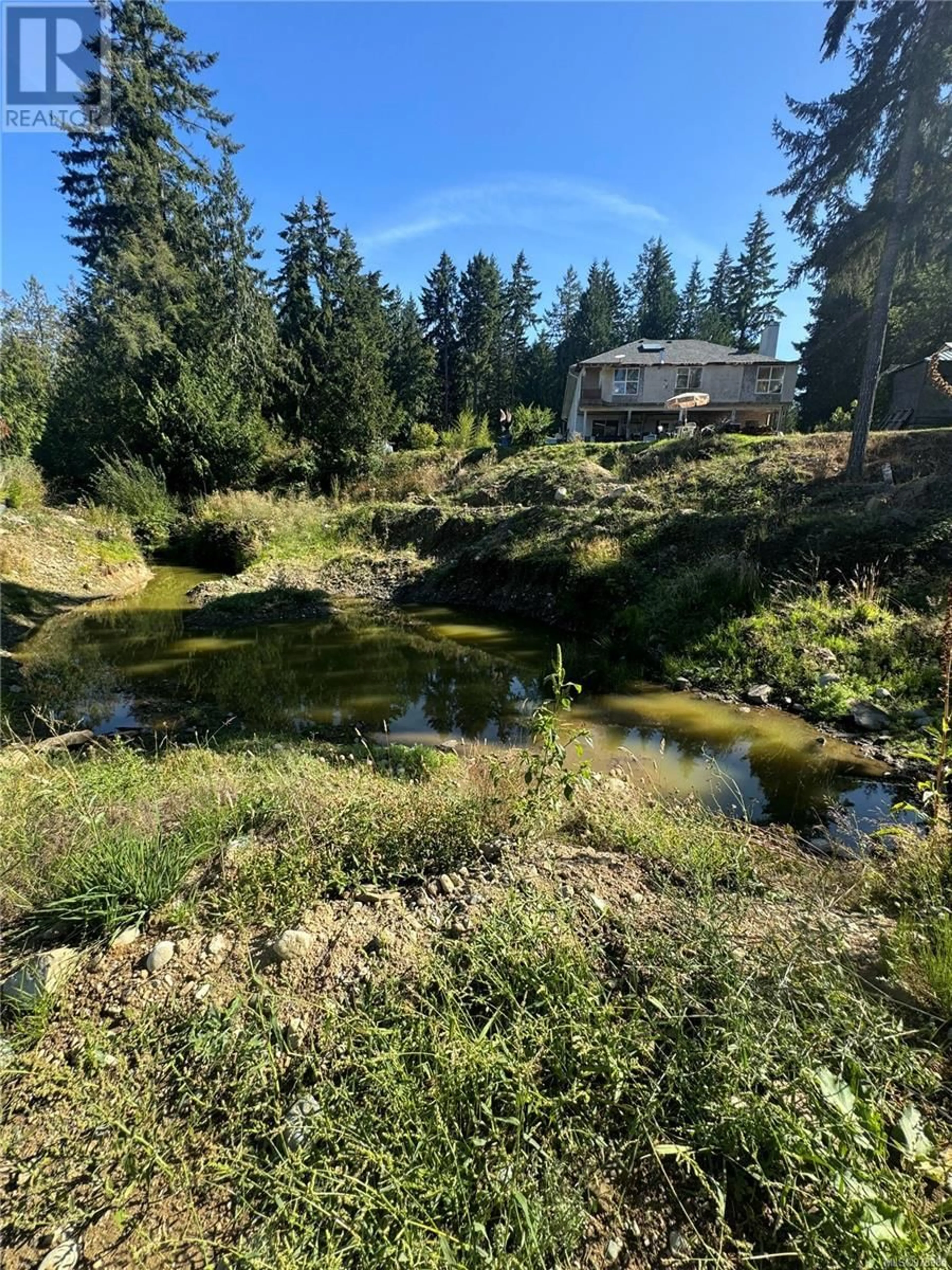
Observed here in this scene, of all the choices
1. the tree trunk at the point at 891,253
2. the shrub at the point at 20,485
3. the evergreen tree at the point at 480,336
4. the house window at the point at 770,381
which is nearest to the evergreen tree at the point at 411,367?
the evergreen tree at the point at 480,336

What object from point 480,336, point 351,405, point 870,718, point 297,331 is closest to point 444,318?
point 480,336

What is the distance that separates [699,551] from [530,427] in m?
20.5

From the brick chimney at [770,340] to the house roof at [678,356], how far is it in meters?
0.32

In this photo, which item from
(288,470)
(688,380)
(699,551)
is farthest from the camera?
(688,380)

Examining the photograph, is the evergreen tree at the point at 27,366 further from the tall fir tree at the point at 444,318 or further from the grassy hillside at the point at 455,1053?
the tall fir tree at the point at 444,318

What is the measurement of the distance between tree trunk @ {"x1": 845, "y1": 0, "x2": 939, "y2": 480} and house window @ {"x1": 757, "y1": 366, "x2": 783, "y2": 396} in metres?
20.3

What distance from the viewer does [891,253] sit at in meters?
12.2

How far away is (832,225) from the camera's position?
1317 centimetres

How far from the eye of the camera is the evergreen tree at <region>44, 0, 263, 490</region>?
21.2m

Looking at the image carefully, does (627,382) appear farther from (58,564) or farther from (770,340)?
(58,564)

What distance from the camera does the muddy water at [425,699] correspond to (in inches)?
223

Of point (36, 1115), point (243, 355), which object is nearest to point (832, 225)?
point (36, 1115)

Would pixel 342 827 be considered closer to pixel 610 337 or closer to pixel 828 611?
pixel 828 611

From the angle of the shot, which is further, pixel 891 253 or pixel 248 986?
pixel 891 253
